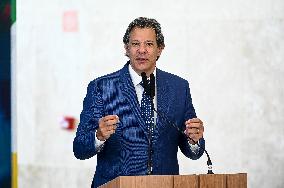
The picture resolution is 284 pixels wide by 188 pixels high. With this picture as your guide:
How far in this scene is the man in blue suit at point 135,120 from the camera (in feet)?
9.04

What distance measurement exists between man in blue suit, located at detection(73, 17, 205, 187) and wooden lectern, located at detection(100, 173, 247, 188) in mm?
435

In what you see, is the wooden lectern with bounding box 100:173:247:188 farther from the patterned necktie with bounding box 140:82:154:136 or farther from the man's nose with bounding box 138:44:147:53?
the man's nose with bounding box 138:44:147:53

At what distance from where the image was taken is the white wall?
4402mm

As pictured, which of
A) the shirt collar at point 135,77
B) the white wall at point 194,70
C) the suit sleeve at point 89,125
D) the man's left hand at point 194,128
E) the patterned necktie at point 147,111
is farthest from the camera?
the white wall at point 194,70

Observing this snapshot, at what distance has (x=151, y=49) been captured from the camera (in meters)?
2.88

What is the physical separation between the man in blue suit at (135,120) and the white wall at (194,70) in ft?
4.90

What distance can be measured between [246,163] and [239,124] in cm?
26

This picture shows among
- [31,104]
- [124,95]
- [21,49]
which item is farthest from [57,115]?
[124,95]

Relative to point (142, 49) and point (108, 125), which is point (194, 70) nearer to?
point (142, 49)

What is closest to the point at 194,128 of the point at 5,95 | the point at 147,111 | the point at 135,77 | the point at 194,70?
the point at 147,111

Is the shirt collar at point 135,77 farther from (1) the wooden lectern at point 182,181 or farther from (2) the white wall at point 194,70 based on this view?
(2) the white wall at point 194,70

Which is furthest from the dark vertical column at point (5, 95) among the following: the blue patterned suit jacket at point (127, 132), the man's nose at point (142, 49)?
the man's nose at point (142, 49)

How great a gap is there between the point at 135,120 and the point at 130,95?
114mm

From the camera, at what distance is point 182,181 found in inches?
86.2
